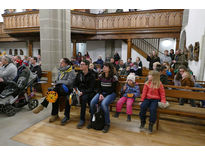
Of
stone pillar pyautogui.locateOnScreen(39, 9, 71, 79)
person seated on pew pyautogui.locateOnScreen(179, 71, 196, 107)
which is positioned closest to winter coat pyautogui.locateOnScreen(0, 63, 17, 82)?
stone pillar pyautogui.locateOnScreen(39, 9, 71, 79)

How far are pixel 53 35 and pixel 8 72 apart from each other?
2837 millimetres

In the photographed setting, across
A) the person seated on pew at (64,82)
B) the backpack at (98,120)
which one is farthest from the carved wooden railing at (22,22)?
the backpack at (98,120)

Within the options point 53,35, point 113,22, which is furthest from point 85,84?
point 113,22

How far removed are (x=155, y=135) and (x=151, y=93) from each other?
86 centimetres

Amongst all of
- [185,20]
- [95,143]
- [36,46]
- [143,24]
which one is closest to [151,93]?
[95,143]

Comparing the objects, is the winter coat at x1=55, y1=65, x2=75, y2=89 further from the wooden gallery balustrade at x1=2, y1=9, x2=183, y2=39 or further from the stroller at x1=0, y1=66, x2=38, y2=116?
the wooden gallery balustrade at x1=2, y1=9, x2=183, y2=39

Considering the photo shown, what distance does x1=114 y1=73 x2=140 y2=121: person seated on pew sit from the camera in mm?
3699

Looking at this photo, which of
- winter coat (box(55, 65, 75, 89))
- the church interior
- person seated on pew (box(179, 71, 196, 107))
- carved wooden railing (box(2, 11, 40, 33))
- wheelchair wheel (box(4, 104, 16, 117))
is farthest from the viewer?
carved wooden railing (box(2, 11, 40, 33))

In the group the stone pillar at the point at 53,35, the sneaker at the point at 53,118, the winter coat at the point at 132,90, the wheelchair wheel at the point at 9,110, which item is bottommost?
the sneaker at the point at 53,118

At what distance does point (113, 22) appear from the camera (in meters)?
11.7

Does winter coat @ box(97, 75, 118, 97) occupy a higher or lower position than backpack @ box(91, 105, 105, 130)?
higher

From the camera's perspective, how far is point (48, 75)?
5871 mm

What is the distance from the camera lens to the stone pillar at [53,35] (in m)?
6.42

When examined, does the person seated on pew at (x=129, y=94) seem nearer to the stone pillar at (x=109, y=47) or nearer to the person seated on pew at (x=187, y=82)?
the person seated on pew at (x=187, y=82)
